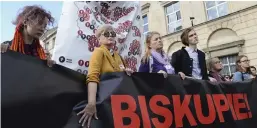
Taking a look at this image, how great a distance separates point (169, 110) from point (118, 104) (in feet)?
1.79

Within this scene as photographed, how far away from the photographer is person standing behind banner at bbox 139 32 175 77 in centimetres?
284

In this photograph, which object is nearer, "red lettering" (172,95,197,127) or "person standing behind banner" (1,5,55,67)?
"person standing behind banner" (1,5,55,67)

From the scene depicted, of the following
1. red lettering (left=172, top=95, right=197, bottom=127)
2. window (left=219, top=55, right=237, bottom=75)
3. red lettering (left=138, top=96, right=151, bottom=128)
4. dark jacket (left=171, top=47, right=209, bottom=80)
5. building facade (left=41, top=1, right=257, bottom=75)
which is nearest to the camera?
→ red lettering (left=138, top=96, right=151, bottom=128)

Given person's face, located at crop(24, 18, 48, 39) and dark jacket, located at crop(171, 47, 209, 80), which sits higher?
person's face, located at crop(24, 18, 48, 39)

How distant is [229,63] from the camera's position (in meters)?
13.4

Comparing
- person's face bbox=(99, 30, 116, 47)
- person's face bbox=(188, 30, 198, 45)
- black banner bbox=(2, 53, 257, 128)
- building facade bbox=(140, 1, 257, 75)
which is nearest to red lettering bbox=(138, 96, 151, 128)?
black banner bbox=(2, 53, 257, 128)

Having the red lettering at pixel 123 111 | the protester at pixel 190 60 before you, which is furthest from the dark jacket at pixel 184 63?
the red lettering at pixel 123 111

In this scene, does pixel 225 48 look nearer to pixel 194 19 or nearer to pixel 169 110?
pixel 194 19

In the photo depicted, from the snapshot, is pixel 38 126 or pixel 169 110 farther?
pixel 169 110

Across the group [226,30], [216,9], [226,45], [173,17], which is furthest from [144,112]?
[173,17]

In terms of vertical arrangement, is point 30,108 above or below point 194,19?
below

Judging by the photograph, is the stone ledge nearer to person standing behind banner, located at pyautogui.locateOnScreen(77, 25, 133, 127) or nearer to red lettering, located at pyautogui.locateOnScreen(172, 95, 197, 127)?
red lettering, located at pyautogui.locateOnScreen(172, 95, 197, 127)

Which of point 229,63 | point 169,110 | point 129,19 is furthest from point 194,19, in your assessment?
point 169,110

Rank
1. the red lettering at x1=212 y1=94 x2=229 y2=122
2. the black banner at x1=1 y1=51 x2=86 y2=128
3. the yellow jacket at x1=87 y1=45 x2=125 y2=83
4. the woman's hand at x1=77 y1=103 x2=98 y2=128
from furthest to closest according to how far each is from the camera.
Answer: the red lettering at x1=212 y1=94 x2=229 y2=122 < the yellow jacket at x1=87 y1=45 x2=125 y2=83 < the woman's hand at x1=77 y1=103 x2=98 y2=128 < the black banner at x1=1 y1=51 x2=86 y2=128
